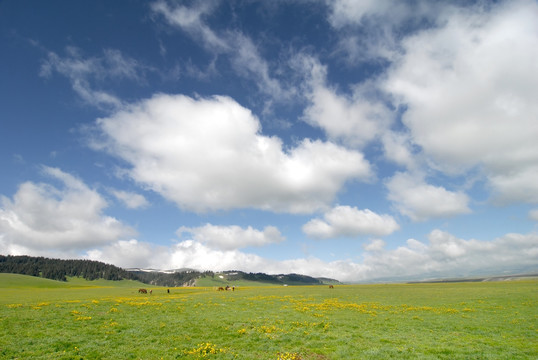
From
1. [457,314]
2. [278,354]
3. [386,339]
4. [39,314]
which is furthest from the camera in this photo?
[457,314]

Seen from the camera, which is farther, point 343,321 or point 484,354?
point 343,321

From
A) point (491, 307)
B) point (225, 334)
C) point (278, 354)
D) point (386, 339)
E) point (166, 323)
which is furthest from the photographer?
point (491, 307)

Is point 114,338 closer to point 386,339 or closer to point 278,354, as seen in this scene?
point 278,354

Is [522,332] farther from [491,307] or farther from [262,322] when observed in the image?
[262,322]

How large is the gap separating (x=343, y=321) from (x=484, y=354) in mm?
14683

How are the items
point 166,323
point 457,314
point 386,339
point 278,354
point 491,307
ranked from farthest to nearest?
1. point 491,307
2. point 457,314
3. point 166,323
4. point 386,339
5. point 278,354

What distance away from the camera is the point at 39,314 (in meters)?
32.9

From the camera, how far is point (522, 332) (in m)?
25.7

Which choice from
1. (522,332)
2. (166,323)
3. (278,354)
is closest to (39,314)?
(166,323)

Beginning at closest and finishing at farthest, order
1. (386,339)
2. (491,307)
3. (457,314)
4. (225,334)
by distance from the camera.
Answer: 1. (386,339)
2. (225,334)
3. (457,314)
4. (491,307)

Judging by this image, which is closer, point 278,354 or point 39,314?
point 278,354

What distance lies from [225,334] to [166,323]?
859 cm

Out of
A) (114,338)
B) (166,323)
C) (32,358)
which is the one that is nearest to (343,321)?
(166,323)

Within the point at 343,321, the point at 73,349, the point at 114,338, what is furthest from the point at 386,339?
the point at 73,349
